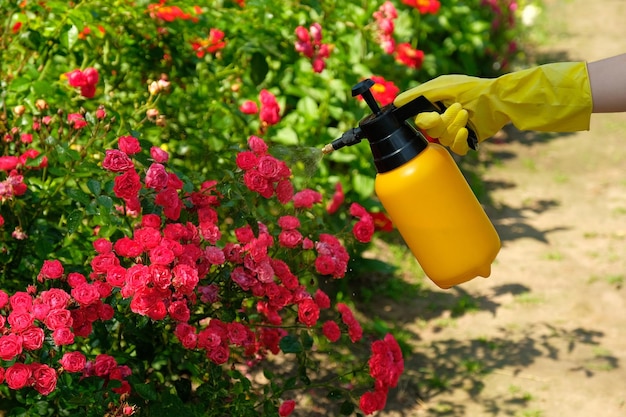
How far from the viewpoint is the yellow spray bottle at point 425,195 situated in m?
1.70

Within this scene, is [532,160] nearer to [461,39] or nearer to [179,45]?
[461,39]

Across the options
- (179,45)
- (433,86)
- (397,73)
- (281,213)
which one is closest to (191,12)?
(179,45)

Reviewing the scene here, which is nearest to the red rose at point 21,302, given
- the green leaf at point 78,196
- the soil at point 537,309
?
the green leaf at point 78,196

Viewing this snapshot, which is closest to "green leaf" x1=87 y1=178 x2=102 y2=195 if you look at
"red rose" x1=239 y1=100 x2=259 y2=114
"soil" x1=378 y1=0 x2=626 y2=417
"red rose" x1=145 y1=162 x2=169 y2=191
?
"red rose" x1=145 y1=162 x2=169 y2=191

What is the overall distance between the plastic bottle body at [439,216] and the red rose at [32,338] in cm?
73

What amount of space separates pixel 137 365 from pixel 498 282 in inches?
89.2

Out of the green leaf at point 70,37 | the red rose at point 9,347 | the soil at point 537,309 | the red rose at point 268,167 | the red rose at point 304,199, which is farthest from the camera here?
the soil at point 537,309

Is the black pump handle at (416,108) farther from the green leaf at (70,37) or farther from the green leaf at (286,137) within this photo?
the green leaf at (286,137)

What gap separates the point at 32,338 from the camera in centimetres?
167

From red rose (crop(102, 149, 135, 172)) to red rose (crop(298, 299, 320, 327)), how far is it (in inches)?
21.9

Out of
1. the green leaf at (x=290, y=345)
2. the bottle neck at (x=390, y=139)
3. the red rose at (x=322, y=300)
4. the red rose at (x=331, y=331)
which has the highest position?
the bottle neck at (x=390, y=139)

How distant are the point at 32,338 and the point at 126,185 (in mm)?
374

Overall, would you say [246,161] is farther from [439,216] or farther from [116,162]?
[439,216]

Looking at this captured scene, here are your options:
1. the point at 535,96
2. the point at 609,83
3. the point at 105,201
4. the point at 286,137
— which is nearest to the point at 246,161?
the point at 105,201
